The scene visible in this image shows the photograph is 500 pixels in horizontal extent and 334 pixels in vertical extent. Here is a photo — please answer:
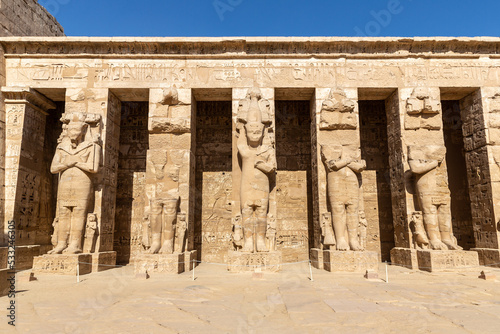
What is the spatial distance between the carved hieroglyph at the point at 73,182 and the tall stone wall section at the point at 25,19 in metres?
3.37

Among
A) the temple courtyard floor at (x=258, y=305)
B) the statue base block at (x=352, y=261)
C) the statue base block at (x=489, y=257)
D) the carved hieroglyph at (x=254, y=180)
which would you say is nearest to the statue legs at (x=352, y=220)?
the statue base block at (x=352, y=261)

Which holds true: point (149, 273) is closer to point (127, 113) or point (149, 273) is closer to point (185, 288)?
point (185, 288)

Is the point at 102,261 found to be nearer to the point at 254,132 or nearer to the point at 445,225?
the point at 254,132

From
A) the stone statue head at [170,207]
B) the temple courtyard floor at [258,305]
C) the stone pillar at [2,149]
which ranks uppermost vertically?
the stone pillar at [2,149]

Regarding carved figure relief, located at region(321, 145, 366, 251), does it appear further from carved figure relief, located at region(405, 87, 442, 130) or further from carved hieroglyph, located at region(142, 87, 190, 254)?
carved hieroglyph, located at region(142, 87, 190, 254)

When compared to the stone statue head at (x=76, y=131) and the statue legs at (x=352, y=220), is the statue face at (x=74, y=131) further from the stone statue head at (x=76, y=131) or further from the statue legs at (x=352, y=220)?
the statue legs at (x=352, y=220)

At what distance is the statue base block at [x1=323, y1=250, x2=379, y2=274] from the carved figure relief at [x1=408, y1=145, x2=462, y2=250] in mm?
1384

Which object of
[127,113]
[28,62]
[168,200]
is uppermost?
[28,62]

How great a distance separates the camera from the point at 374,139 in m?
10.3

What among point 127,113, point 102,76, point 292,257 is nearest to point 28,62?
point 102,76

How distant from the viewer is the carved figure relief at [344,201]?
7.43 meters

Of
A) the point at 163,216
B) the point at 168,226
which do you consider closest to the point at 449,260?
the point at 168,226

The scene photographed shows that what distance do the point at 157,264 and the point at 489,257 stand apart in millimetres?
7107

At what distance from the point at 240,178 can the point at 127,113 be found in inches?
177
